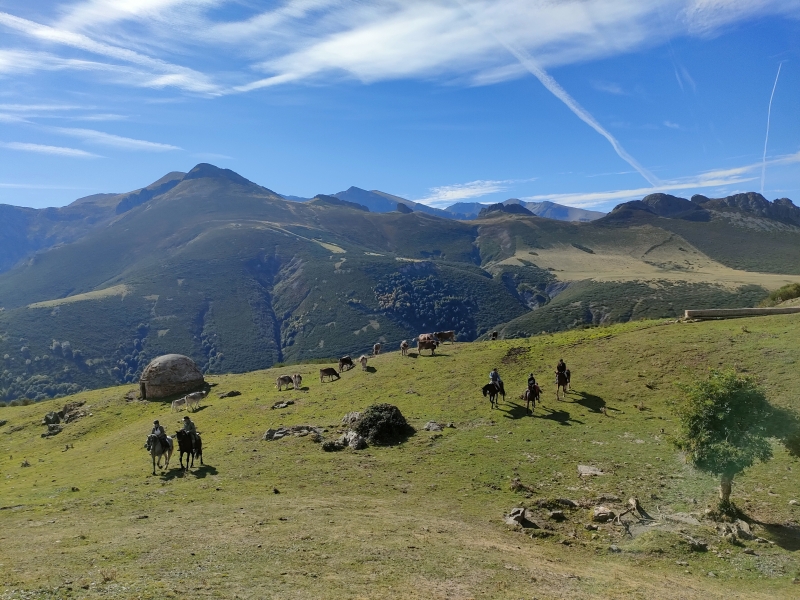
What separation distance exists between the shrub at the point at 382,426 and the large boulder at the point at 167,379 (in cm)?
2718

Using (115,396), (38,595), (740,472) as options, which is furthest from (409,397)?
(115,396)

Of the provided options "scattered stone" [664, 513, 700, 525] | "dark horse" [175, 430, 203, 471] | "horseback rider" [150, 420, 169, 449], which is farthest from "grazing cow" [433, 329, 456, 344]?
"scattered stone" [664, 513, 700, 525]

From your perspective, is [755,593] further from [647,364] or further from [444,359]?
[444,359]

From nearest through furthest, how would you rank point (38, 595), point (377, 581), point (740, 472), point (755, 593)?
point (38, 595) < point (377, 581) < point (755, 593) < point (740, 472)

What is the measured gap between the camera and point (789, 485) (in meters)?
18.7

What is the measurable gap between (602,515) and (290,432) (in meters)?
17.9

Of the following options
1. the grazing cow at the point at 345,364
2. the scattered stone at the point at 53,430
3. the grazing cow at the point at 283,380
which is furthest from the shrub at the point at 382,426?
the scattered stone at the point at 53,430

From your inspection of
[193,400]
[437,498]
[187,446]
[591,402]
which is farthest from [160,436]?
[591,402]

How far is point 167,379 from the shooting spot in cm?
4728

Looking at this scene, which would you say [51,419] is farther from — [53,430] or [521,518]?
[521,518]

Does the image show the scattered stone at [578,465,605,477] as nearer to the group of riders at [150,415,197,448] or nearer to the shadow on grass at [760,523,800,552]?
the shadow on grass at [760,523,800,552]

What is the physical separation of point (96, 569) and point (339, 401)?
2468 centimetres

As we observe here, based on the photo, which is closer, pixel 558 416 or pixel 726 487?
pixel 726 487

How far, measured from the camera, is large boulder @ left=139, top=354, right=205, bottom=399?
47031 mm
